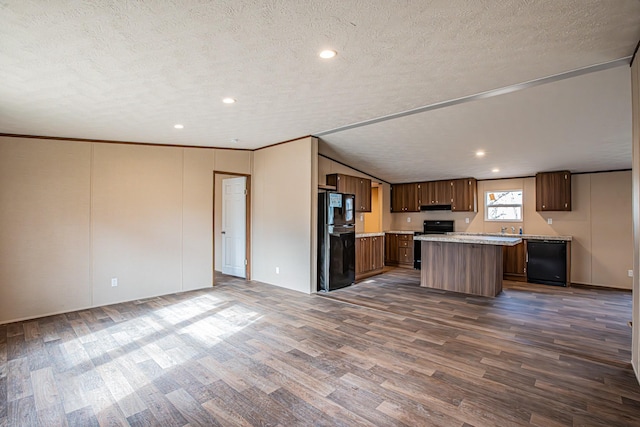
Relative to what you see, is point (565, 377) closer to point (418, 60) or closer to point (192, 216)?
point (418, 60)

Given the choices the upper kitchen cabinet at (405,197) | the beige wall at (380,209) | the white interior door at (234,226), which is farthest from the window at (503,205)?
the white interior door at (234,226)

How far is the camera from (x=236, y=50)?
89.1 inches

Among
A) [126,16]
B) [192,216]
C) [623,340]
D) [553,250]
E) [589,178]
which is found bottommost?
[623,340]

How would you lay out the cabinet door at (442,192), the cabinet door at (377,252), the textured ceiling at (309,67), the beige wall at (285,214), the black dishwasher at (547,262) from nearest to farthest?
the textured ceiling at (309,67) < the beige wall at (285,214) < the black dishwasher at (547,262) < the cabinet door at (377,252) < the cabinet door at (442,192)

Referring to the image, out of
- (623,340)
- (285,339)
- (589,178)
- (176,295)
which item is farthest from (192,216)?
(589,178)

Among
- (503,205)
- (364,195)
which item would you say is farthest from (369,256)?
(503,205)

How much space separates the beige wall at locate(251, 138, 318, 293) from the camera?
508cm

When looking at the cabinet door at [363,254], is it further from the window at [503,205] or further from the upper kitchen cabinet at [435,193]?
the window at [503,205]

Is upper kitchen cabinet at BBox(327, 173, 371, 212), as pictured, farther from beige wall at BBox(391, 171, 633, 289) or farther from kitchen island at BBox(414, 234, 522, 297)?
beige wall at BBox(391, 171, 633, 289)

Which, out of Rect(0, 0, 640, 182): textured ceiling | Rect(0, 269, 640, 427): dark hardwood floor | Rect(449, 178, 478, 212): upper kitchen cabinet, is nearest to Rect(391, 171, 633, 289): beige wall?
Rect(449, 178, 478, 212): upper kitchen cabinet

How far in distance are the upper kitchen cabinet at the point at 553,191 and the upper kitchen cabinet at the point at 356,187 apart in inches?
139

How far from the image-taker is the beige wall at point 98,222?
387 centimetres

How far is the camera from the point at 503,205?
273 inches

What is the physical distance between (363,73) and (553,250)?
5675 mm
